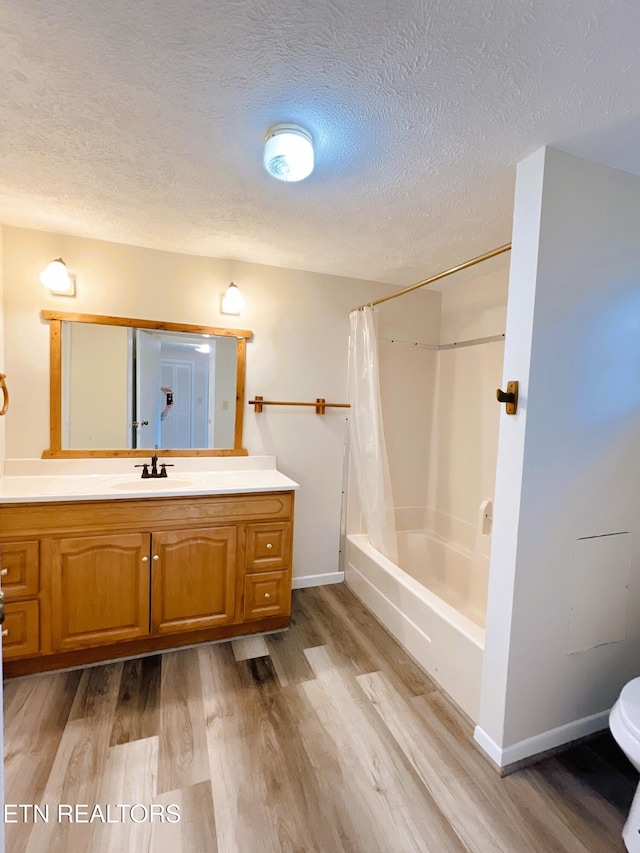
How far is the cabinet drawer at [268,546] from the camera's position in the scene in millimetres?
2084

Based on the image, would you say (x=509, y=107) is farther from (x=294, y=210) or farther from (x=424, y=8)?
(x=294, y=210)

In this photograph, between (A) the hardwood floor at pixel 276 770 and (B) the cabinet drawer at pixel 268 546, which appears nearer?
(A) the hardwood floor at pixel 276 770

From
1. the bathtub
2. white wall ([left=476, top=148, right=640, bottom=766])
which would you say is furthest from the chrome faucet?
white wall ([left=476, top=148, right=640, bottom=766])

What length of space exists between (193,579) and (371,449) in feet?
4.40

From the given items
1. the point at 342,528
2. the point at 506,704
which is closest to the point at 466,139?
the point at 506,704

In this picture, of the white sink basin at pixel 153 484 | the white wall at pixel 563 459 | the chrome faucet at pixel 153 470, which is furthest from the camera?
the chrome faucet at pixel 153 470

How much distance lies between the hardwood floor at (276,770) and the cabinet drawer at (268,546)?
48 cm

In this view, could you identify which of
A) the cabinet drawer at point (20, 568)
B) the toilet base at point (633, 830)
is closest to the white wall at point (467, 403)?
the toilet base at point (633, 830)

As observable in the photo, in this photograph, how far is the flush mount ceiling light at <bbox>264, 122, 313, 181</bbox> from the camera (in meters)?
1.19

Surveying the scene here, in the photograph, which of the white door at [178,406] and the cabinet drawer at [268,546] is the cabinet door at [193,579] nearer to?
the cabinet drawer at [268,546]

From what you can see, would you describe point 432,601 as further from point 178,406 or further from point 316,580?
point 178,406

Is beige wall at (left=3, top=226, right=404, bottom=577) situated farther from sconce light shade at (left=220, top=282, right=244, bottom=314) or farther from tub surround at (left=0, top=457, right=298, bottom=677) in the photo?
tub surround at (left=0, top=457, right=298, bottom=677)

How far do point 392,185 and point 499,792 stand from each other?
90.6 inches

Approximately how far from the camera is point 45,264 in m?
2.06
